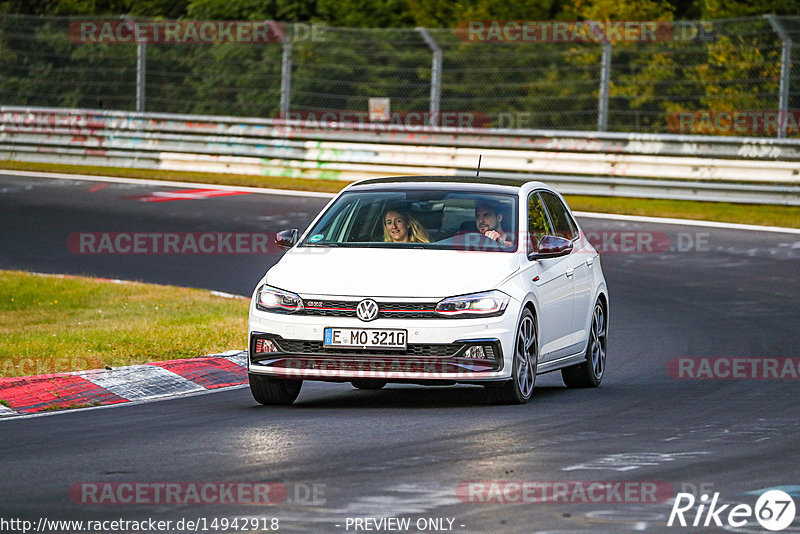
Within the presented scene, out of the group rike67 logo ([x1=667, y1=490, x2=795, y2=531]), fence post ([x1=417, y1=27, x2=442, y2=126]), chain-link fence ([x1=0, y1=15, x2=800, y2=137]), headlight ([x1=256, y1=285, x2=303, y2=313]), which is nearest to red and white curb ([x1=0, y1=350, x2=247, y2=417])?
headlight ([x1=256, y1=285, x2=303, y2=313])

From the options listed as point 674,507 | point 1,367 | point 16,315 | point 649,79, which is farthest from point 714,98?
point 674,507

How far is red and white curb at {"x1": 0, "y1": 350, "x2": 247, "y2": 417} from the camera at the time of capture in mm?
10094

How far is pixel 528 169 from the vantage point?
25.4 meters

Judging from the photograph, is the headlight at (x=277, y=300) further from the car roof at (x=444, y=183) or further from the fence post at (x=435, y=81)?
the fence post at (x=435, y=81)

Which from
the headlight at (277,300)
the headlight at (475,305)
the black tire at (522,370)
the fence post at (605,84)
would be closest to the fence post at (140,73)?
the fence post at (605,84)

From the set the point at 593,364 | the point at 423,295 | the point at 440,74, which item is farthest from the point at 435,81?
the point at 423,295

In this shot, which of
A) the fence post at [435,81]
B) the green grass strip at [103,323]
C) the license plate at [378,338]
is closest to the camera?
the license plate at [378,338]

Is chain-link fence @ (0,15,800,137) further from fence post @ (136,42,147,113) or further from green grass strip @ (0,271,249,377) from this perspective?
green grass strip @ (0,271,249,377)

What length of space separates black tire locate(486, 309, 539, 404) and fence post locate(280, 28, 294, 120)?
17.7m

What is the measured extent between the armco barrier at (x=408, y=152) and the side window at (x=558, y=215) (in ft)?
39.3

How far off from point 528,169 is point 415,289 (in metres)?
16.0

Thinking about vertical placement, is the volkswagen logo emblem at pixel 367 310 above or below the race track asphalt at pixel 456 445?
above

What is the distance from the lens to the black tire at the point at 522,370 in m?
9.95

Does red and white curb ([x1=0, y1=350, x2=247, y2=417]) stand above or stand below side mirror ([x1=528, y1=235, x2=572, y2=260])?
below
